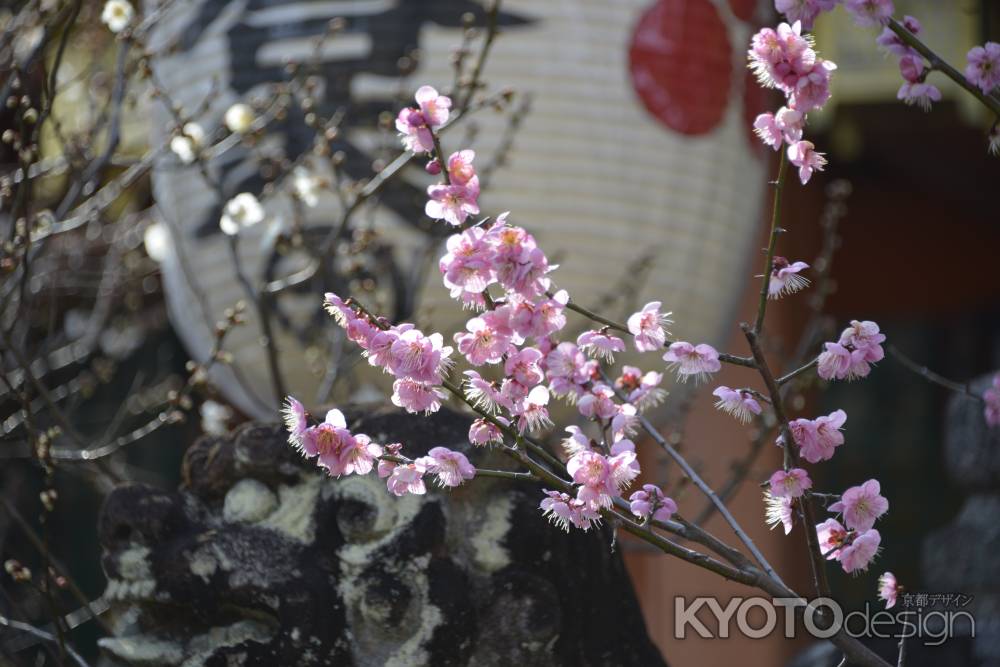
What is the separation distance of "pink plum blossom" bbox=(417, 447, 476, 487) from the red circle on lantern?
1154 millimetres

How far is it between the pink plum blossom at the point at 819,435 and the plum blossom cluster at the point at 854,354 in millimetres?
44

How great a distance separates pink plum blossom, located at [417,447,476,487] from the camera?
1.22m

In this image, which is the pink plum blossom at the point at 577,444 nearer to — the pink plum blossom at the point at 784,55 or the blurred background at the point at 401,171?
the pink plum blossom at the point at 784,55

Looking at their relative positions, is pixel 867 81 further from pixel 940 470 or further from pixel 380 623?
pixel 380 623

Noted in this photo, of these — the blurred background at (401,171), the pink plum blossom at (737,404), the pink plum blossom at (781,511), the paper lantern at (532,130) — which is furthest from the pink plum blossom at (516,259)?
the paper lantern at (532,130)

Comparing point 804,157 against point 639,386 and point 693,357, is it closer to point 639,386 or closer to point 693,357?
point 693,357

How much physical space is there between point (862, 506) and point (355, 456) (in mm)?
473

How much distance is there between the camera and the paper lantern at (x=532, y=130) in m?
2.20

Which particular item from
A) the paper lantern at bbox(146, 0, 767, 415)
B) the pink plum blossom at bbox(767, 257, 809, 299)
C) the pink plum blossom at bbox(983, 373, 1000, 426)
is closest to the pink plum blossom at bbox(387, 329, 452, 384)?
the pink plum blossom at bbox(767, 257, 809, 299)

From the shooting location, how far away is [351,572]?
4.63ft

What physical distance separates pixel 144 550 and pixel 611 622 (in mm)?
511

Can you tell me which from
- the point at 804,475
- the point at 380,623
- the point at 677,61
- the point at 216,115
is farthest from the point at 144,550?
the point at 677,61

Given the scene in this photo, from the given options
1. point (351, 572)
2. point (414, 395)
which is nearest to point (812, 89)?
point (414, 395)

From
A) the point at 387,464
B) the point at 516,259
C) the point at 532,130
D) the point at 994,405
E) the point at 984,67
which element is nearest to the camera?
the point at 516,259
